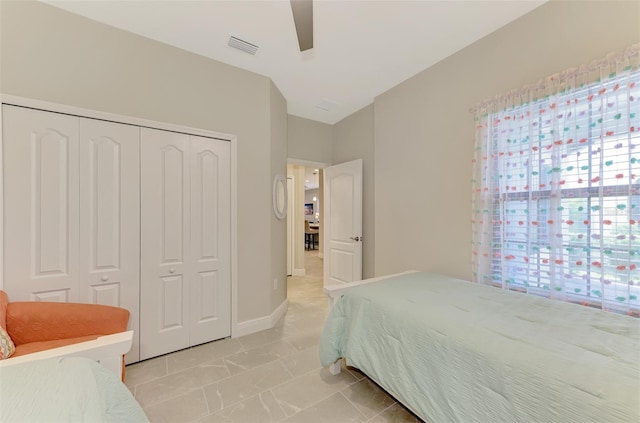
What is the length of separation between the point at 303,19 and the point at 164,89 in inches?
64.2

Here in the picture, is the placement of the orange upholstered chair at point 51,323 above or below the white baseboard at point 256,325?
above

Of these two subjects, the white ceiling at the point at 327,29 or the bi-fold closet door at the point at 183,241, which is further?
the bi-fold closet door at the point at 183,241

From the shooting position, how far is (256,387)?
1.77 metres

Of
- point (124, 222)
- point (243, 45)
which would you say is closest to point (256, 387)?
point (124, 222)

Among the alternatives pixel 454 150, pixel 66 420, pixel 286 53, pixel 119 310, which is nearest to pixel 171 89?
pixel 286 53

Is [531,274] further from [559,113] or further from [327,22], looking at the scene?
[327,22]

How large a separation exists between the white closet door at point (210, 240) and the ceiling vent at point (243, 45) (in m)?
0.89

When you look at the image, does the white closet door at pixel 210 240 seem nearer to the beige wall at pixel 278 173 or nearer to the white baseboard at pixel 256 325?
the white baseboard at pixel 256 325

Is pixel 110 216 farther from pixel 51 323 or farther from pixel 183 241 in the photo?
pixel 51 323

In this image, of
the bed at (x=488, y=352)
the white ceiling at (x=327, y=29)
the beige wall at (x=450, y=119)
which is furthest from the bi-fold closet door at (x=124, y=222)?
the beige wall at (x=450, y=119)

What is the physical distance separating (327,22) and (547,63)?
5.52 feet

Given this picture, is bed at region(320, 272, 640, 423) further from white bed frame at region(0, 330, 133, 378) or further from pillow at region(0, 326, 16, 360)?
pillow at region(0, 326, 16, 360)

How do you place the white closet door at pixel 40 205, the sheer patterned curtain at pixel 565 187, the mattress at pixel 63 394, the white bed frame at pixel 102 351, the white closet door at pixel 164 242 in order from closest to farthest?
the mattress at pixel 63 394 → the white bed frame at pixel 102 351 → the sheer patterned curtain at pixel 565 187 → the white closet door at pixel 40 205 → the white closet door at pixel 164 242

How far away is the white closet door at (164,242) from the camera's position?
2115 mm
